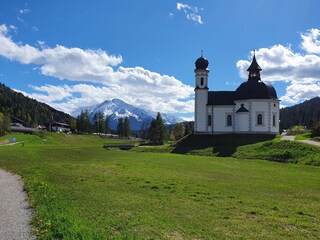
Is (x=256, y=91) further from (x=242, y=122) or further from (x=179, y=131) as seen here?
(x=179, y=131)

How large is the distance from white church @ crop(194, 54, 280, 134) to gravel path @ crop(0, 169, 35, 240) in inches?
2005

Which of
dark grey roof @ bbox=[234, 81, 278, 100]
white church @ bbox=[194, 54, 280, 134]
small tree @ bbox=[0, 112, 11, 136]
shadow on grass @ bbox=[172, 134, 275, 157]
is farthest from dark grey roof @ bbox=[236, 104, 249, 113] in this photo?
small tree @ bbox=[0, 112, 11, 136]

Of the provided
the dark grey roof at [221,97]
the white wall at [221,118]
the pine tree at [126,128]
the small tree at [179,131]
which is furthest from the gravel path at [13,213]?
the pine tree at [126,128]

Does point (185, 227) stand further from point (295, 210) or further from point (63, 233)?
point (295, 210)

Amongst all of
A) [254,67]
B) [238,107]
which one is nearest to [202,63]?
[254,67]

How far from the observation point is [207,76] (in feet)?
230

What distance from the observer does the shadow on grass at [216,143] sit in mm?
50656

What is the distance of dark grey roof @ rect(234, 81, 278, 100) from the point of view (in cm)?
6456

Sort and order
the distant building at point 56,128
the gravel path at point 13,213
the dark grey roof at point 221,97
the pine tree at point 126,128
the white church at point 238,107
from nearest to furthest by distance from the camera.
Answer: the gravel path at point 13,213 → the white church at point 238,107 → the dark grey roof at point 221,97 → the pine tree at point 126,128 → the distant building at point 56,128

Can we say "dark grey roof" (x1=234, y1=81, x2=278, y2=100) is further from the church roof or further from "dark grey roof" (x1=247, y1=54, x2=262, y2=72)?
the church roof

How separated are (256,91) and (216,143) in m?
14.0

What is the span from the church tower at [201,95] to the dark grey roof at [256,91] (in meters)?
6.17

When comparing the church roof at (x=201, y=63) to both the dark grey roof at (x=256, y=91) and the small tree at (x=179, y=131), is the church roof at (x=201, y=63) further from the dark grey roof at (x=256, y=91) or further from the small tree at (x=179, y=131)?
the small tree at (x=179, y=131)

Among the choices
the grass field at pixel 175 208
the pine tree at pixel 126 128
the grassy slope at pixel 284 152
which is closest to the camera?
the grass field at pixel 175 208
